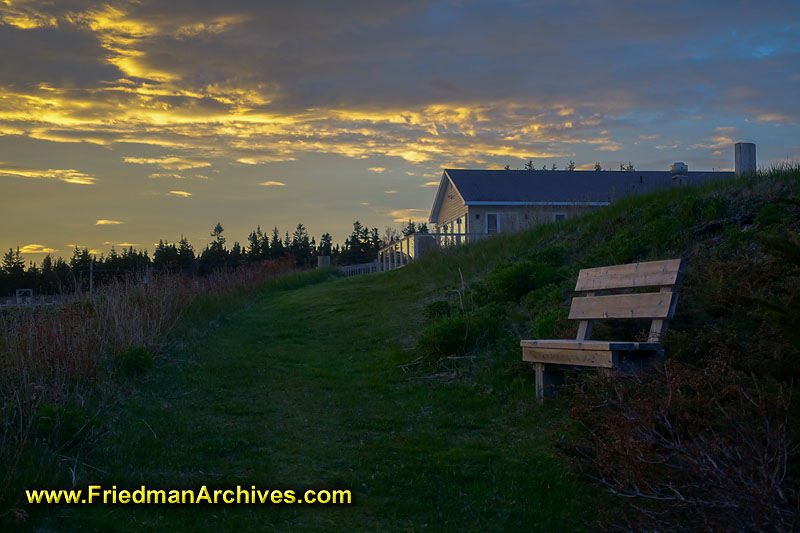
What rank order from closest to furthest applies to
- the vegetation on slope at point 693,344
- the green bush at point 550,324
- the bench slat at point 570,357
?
the vegetation on slope at point 693,344 → the bench slat at point 570,357 → the green bush at point 550,324

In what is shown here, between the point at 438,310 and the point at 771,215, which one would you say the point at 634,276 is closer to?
the point at 771,215

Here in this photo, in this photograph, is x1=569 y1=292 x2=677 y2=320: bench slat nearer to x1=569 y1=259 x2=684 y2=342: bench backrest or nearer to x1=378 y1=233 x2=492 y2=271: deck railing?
x1=569 y1=259 x2=684 y2=342: bench backrest

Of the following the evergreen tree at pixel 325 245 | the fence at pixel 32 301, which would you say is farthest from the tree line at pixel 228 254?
the fence at pixel 32 301

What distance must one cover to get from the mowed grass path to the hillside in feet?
0.07

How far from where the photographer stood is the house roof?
2977 centimetres

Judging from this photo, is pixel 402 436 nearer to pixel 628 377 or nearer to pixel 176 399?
pixel 628 377

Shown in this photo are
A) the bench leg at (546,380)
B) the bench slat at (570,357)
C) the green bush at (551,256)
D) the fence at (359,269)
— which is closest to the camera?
the bench slat at (570,357)

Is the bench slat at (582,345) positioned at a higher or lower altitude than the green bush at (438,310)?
higher

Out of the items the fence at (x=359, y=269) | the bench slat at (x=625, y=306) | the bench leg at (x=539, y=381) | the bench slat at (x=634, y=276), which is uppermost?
the bench slat at (x=634, y=276)

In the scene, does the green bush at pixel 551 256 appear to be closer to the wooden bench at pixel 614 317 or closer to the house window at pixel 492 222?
the wooden bench at pixel 614 317

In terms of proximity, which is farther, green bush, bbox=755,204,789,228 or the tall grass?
green bush, bbox=755,204,789,228

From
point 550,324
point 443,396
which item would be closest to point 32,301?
point 443,396

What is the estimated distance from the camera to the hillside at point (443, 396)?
422cm

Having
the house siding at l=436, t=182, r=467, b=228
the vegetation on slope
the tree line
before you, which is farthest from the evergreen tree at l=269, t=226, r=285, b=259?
the vegetation on slope
